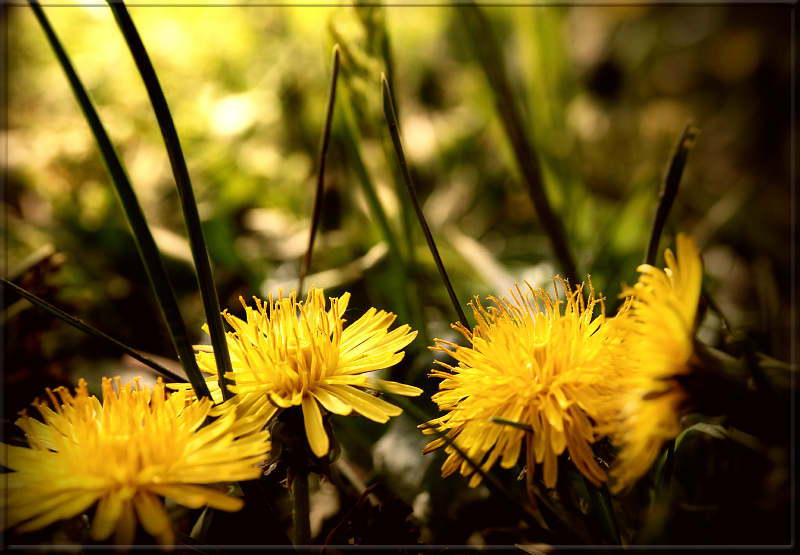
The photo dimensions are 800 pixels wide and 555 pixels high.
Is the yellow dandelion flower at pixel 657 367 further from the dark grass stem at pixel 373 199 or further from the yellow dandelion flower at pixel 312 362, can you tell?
the dark grass stem at pixel 373 199

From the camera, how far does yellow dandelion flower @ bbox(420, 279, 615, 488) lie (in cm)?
21

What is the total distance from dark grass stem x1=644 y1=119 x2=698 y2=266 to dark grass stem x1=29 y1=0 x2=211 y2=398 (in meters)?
0.25

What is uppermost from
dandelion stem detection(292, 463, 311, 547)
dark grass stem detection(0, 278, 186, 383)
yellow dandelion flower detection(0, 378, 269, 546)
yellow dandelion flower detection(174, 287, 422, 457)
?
dark grass stem detection(0, 278, 186, 383)

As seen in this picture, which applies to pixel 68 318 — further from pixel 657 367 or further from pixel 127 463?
pixel 657 367

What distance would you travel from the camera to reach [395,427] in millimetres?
367

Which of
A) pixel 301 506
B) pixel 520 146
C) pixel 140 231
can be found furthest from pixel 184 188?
pixel 520 146

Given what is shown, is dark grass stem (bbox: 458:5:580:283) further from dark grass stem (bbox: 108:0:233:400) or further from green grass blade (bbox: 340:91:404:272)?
dark grass stem (bbox: 108:0:233:400)

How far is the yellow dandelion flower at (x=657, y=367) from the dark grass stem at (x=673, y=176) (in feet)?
0.23

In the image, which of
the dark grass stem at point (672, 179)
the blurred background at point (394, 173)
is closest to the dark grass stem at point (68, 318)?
the blurred background at point (394, 173)

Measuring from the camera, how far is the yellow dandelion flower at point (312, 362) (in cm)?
24

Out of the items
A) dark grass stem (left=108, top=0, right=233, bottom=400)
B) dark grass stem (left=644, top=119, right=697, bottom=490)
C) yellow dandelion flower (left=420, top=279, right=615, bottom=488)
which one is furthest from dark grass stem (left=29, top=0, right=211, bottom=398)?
dark grass stem (left=644, top=119, right=697, bottom=490)

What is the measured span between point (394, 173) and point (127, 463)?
31 cm

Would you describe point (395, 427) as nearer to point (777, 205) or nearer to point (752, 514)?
point (752, 514)

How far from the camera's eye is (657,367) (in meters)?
0.20
